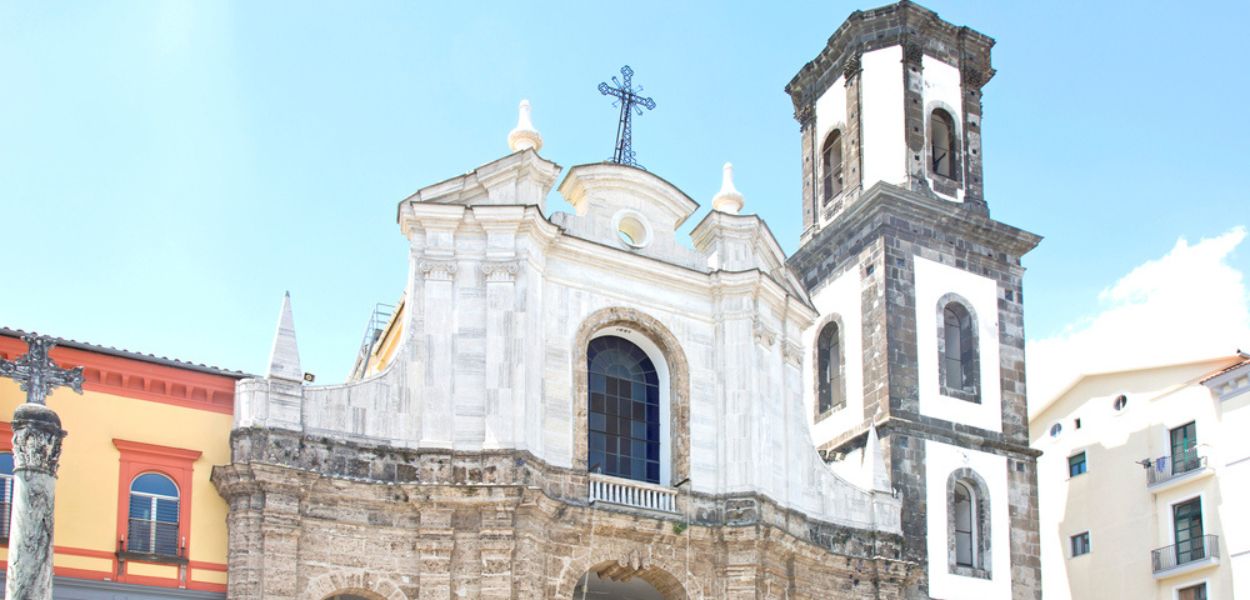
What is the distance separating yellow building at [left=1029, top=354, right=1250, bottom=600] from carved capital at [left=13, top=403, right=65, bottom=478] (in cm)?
2526

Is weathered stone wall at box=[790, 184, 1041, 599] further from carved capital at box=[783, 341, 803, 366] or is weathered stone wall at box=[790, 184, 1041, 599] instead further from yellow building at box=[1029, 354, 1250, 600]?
yellow building at box=[1029, 354, 1250, 600]

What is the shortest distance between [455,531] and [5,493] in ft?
22.1

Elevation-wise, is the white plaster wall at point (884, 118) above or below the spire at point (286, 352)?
above

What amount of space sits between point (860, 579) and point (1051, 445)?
1418 cm

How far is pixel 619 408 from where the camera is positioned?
29703 mm

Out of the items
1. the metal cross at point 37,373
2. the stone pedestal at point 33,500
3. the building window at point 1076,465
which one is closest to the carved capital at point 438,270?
the metal cross at point 37,373

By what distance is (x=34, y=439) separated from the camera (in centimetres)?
2005

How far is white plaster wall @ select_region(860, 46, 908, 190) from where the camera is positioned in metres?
35.9

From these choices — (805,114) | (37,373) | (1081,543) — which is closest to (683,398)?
(37,373)

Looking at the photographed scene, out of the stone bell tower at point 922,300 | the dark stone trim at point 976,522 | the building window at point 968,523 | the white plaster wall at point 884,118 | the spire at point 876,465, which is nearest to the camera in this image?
the spire at point 876,465

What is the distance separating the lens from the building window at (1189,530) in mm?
36906

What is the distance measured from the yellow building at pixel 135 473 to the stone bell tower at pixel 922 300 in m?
13.0

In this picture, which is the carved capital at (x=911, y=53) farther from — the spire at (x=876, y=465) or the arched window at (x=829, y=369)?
the spire at (x=876, y=465)

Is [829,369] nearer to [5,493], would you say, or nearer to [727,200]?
[727,200]
